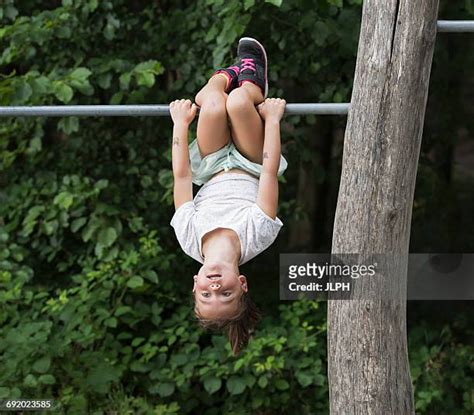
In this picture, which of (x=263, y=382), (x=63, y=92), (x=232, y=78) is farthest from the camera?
(x=263, y=382)

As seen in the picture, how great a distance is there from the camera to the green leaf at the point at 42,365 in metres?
4.96

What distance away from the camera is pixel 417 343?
18.5 ft

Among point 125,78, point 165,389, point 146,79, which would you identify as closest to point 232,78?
point 146,79

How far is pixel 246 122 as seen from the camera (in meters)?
3.12

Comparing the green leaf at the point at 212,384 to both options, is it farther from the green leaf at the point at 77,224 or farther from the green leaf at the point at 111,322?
the green leaf at the point at 77,224

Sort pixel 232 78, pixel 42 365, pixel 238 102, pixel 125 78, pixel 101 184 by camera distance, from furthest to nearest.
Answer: pixel 101 184 < pixel 42 365 < pixel 125 78 < pixel 232 78 < pixel 238 102

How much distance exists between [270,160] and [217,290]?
43 cm

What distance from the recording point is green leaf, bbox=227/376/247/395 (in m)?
5.11

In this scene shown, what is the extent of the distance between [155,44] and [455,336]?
242cm

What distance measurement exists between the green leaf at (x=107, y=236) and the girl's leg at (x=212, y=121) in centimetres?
194

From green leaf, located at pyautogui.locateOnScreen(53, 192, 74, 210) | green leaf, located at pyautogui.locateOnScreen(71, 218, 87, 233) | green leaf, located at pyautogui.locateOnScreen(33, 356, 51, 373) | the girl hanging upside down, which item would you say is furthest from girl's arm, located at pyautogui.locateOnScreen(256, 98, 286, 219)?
green leaf, located at pyautogui.locateOnScreen(33, 356, 51, 373)

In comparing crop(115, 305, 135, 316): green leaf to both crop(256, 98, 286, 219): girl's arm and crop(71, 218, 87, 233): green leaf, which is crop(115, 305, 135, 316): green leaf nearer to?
crop(71, 218, 87, 233): green leaf

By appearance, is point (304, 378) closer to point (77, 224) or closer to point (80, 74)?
point (77, 224)

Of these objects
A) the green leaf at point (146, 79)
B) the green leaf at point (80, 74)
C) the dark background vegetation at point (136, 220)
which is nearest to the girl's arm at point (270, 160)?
the dark background vegetation at point (136, 220)
